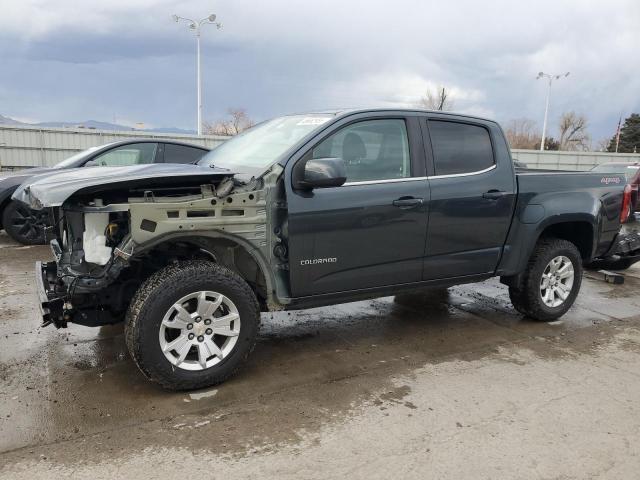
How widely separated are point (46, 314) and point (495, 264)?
3561 millimetres

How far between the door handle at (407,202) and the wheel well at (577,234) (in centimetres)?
176

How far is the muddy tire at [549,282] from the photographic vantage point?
4.94 metres

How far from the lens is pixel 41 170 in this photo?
7680 millimetres

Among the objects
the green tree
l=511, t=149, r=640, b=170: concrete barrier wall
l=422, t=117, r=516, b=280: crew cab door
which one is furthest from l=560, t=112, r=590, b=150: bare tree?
l=422, t=117, r=516, b=280: crew cab door

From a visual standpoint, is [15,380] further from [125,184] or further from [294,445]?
[294,445]

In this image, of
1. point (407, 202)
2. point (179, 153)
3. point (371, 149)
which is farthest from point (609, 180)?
point (179, 153)

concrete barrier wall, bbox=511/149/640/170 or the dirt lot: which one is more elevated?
concrete barrier wall, bbox=511/149/640/170

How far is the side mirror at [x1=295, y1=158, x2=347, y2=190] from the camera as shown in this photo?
3.49 m

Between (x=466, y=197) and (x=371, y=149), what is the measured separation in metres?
0.93

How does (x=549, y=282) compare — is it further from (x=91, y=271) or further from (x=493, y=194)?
(x=91, y=271)

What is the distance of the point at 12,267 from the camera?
6625mm

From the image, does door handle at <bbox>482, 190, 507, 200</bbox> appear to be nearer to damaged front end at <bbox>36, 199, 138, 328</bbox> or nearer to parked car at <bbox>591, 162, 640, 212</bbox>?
damaged front end at <bbox>36, 199, 138, 328</bbox>

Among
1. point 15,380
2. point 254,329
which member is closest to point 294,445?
point 254,329

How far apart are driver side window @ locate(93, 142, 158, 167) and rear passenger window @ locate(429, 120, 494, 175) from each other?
512 centimetres
